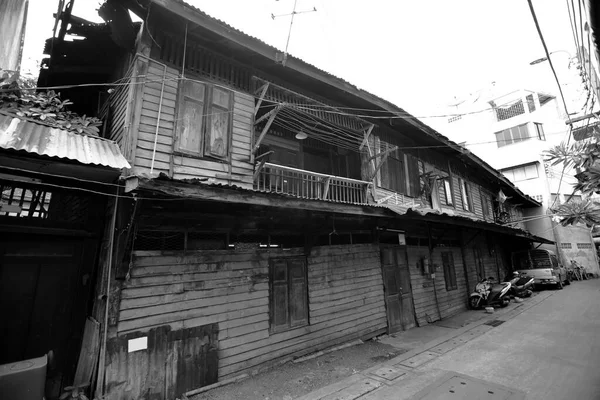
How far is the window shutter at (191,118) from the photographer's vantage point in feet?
19.6

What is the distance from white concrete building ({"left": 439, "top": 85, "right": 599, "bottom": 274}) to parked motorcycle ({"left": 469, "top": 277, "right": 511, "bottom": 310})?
11.3m

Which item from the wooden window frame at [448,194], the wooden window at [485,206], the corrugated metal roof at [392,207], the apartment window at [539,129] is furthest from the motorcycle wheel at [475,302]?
the apartment window at [539,129]

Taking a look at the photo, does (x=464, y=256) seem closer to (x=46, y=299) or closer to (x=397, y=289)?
(x=397, y=289)

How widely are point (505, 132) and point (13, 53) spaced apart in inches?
1374

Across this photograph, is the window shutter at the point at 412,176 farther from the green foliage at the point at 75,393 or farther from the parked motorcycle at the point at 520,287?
the green foliage at the point at 75,393

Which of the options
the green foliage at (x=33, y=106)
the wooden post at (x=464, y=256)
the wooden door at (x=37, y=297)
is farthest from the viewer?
the wooden post at (x=464, y=256)

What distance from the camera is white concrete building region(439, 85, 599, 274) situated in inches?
968

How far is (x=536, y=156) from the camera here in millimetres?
25031

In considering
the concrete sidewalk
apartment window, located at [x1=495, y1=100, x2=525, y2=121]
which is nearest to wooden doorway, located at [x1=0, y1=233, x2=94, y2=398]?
the concrete sidewalk

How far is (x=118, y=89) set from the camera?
6418 mm

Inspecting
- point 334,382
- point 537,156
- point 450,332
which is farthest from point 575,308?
point 537,156

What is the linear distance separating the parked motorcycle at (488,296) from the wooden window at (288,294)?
9.76m

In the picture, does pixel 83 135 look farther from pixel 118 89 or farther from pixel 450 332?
pixel 450 332

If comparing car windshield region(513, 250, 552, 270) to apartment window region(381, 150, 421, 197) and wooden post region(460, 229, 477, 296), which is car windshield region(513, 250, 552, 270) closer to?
wooden post region(460, 229, 477, 296)
